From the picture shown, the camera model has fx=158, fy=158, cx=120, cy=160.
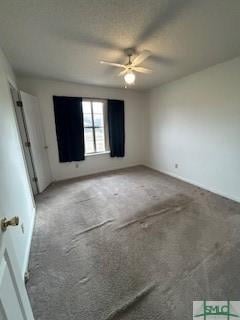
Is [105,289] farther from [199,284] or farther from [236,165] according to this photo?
[236,165]

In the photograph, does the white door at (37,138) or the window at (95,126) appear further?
the window at (95,126)

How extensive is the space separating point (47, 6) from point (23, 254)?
2331 millimetres

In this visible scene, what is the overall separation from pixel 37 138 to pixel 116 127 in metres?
2.06

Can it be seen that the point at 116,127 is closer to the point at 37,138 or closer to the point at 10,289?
the point at 37,138

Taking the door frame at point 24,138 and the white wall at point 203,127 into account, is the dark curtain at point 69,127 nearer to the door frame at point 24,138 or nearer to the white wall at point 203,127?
the door frame at point 24,138

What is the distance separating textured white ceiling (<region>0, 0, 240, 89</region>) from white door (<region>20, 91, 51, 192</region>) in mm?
639

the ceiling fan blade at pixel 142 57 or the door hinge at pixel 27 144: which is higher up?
the ceiling fan blade at pixel 142 57

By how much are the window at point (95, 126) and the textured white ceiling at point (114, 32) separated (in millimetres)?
1410

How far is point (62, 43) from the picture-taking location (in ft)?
6.44

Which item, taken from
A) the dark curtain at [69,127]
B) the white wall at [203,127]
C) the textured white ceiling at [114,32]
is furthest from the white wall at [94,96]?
the textured white ceiling at [114,32]

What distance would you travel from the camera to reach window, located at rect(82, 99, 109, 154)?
4.18 metres

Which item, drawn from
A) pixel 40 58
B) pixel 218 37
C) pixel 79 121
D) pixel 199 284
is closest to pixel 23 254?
pixel 199 284

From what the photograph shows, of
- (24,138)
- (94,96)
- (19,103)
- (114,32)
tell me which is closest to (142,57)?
(114,32)

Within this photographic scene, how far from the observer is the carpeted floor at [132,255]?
127 cm
